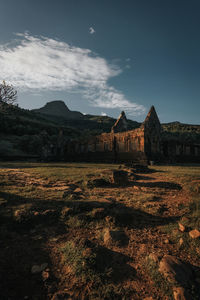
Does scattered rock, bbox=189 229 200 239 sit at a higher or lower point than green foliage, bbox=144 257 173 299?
higher

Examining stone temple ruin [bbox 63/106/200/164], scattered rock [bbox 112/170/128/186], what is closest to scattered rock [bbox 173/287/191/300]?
scattered rock [bbox 112/170/128/186]

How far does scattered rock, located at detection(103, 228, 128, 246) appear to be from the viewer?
11.4 ft

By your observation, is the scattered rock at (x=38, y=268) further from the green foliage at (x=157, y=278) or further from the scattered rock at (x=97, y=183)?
the scattered rock at (x=97, y=183)

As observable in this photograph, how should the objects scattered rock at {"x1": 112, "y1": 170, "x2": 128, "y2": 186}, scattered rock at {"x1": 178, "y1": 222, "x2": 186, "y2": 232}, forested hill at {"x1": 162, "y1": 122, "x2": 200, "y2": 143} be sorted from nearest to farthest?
scattered rock at {"x1": 178, "y1": 222, "x2": 186, "y2": 232} < scattered rock at {"x1": 112, "y1": 170, "x2": 128, "y2": 186} < forested hill at {"x1": 162, "y1": 122, "x2": 200, "y2": 143}

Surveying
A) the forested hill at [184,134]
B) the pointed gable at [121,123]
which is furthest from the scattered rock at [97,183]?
the forested hill at [184,134]

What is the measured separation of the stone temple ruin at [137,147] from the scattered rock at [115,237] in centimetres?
1445

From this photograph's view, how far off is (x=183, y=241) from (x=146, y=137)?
1598 cm

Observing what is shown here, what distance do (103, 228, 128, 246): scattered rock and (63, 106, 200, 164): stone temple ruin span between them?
569 inches

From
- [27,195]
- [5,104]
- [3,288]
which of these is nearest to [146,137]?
[27,195]

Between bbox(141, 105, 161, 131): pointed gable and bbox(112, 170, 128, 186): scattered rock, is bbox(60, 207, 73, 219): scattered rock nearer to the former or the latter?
bbox(112, 170, 128, 186): scattered rock

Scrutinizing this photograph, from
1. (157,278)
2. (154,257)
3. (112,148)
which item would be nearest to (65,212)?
(154,257)

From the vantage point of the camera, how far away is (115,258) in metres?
3.06

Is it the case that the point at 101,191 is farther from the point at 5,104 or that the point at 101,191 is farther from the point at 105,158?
the point at 5,104

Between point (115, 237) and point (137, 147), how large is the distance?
1594 cm
